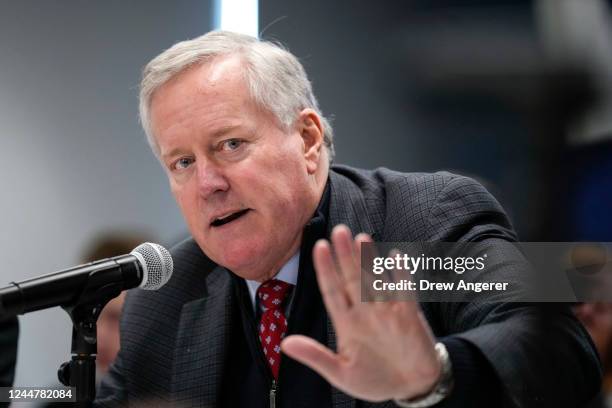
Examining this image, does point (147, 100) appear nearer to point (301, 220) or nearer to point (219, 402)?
point (301, 220)

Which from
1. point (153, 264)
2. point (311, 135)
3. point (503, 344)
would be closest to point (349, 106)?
point (311, 135)

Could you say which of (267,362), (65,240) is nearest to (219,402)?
(267,362)

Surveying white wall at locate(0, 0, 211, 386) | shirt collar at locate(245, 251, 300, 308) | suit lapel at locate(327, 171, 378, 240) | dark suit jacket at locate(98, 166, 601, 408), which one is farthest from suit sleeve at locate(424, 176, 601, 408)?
white wall at locate(0, 0, 211, 386)

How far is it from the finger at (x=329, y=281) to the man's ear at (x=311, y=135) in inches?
23.2

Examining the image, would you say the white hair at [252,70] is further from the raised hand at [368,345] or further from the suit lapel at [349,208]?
the raised hand at [368,345]

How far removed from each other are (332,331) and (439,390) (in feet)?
1.36

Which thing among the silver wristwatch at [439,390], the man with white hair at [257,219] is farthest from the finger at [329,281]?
the man with white hair at [257,219]

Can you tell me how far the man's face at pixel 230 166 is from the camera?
1.40 metres

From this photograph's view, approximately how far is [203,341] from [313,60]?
0.66 metres

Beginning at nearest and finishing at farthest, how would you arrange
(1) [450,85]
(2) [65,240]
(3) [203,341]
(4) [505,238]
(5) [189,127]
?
(1) [450,85]
(4) [505,238]
(5) [189,127]
(3) [203,341]
(2) [65,240]

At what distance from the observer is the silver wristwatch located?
995 mm

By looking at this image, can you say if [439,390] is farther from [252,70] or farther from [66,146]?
[66,146]

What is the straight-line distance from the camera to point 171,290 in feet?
5.50

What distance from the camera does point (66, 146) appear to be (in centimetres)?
229
